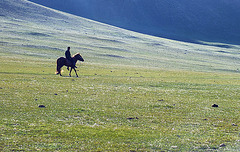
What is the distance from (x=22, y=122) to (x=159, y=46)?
13949 cm

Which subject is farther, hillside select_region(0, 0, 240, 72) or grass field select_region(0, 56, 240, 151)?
hillside select_region(0, 0, 240, 72)

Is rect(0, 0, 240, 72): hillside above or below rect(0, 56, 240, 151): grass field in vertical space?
above

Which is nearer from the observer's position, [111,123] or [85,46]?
[111,123]

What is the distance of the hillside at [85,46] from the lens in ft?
309

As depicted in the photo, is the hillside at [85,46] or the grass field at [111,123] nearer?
the grass field at [111,123]

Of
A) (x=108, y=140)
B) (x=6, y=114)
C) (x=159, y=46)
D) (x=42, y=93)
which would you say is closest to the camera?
(x=108, y=140)

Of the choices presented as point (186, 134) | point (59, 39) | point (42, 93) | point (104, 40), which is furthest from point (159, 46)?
point (186, 134)

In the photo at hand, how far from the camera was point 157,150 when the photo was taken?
13516 millimetres

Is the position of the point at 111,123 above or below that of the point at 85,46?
below

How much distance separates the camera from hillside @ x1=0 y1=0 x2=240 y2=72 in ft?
309

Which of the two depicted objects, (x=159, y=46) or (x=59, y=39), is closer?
(x=59, y=39)

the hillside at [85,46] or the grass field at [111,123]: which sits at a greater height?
the hillside at [85,46]

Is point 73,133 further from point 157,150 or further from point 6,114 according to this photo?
point 6,114

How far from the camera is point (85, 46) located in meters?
118
